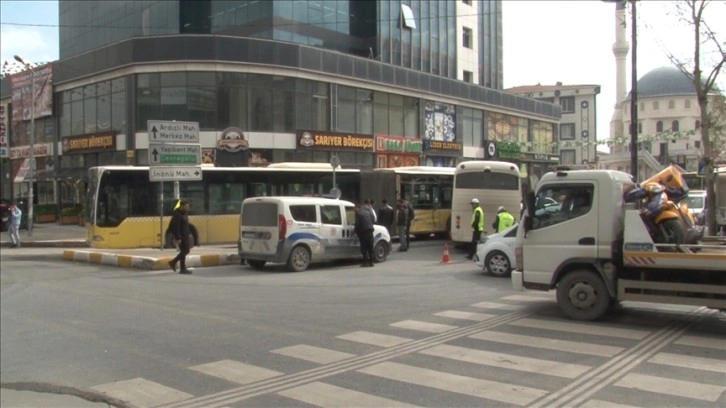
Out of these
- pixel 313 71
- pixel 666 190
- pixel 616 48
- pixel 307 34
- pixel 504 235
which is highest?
pixel 616 48

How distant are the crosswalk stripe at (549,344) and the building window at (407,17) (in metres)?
43.3

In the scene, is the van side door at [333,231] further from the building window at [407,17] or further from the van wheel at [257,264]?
the building window at [407,17]

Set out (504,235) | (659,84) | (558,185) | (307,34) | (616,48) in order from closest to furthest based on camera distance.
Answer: (558,185) < (504,235) < (307,34) < (616,48) < (659,84)

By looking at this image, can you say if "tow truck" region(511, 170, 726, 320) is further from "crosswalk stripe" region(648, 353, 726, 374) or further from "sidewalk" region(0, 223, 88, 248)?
"sidewalk" region(0, 223, 88, 248)

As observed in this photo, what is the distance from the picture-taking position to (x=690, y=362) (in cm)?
675

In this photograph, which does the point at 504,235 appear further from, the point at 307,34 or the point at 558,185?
the point at 307,34

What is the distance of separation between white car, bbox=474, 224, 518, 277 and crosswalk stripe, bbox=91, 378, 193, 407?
9655mm

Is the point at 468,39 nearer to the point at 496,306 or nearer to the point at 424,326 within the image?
the point at 496,306

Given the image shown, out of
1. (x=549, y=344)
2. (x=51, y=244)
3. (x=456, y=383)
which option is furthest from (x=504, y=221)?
(x=51, y=244)

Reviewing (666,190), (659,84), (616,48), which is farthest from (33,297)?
(659,84)

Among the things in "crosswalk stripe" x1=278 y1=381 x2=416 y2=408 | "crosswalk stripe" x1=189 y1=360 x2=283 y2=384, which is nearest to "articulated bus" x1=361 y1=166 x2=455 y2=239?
"crosswalk stripe" x1=189 y1=360 x2=283 y2=384

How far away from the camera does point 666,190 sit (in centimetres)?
918

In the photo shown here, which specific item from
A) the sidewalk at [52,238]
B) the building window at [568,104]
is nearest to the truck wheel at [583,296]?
the sidewalk at [52,238]

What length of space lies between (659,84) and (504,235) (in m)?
109
